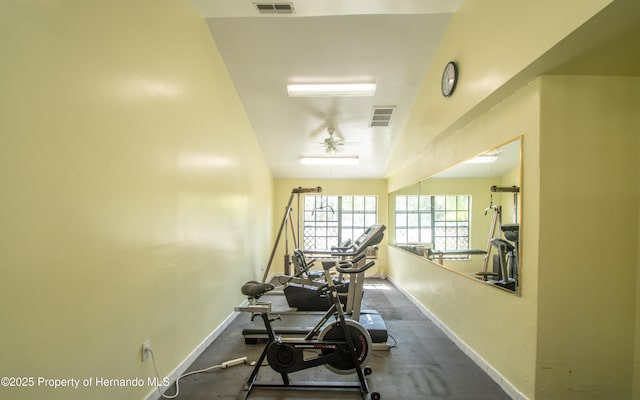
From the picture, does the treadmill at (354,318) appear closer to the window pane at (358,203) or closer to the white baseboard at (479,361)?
the white baseboard at (479,361)

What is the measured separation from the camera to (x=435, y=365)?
7.95 ft

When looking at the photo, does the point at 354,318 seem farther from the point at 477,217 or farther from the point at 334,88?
the point at 334,88

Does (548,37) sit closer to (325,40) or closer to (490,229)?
(490,229)

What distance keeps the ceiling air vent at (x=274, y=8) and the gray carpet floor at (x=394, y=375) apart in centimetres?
333

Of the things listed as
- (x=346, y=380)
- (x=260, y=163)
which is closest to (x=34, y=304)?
(x=346, y=380)

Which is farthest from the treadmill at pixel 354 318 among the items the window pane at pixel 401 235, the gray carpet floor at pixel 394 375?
the window pane at pixel 401 235

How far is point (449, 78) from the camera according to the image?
264 cm

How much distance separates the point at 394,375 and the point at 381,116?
3332mm

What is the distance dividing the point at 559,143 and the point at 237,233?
3537 mm

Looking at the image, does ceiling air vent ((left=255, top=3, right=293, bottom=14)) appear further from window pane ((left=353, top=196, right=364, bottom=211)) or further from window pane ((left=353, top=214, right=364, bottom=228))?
window pane ((left=353, top=214, right=364, bottom=228))

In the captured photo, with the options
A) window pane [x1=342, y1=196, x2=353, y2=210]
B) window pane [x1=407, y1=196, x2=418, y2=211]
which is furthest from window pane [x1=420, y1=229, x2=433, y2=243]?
window pane [x1=342, y1=196, x2=353, y2=210]

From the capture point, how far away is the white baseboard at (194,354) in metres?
1.89

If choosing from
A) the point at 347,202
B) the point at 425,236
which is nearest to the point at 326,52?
the point at 425,236

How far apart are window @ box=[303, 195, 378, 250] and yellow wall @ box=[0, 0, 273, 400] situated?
400cm
